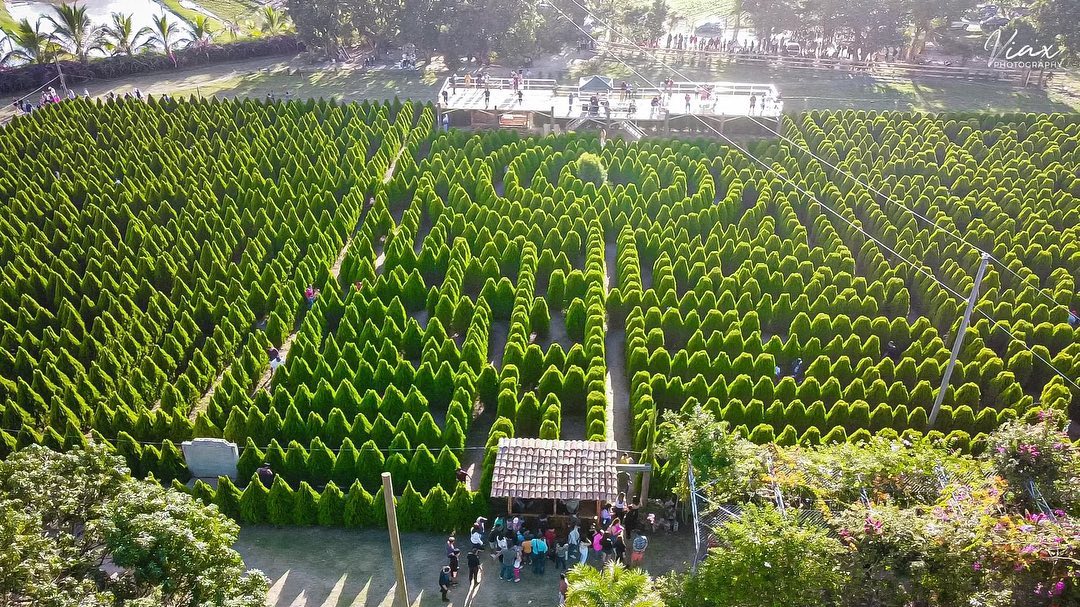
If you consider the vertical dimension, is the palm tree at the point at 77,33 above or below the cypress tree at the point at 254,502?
above

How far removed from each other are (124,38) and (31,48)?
4.60 meters

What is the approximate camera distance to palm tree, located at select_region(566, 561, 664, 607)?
1018cm

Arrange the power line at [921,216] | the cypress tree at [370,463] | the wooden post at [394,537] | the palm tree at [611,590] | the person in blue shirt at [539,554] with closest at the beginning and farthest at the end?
1. the wooden post at [394,537]
2. the palm tree at [611,590]
3. the person in blue shirt at [539,554]
4. the cypress tree at [370,463]
5. the power line at [921,216]

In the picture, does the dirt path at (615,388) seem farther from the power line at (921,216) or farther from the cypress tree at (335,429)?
the power line at (921,216)

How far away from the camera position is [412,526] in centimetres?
1560

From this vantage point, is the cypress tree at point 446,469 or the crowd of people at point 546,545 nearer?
the crowd of people at point 546,545

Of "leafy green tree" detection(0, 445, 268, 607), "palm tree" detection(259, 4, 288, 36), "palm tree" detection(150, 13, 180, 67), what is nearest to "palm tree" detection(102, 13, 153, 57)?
"palm tree" detection(150, 13, 180, 67)

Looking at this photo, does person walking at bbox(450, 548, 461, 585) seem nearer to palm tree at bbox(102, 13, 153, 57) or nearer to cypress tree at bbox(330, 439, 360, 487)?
cypress tree at bbox(330, 439, 360, 487)

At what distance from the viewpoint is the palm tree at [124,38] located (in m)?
44.7

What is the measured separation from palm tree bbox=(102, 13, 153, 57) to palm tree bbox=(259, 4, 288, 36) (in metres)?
7.35

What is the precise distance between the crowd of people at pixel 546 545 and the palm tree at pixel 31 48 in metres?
39.6

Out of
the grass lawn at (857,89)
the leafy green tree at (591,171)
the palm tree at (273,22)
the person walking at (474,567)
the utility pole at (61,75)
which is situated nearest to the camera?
the person walking at (474,567)

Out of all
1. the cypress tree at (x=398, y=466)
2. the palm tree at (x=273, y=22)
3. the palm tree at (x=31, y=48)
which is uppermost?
the palm tree at (x=273, y=22)

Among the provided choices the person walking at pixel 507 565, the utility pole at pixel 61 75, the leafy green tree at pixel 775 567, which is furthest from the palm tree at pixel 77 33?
the leafy green tree at pixel 775 567
